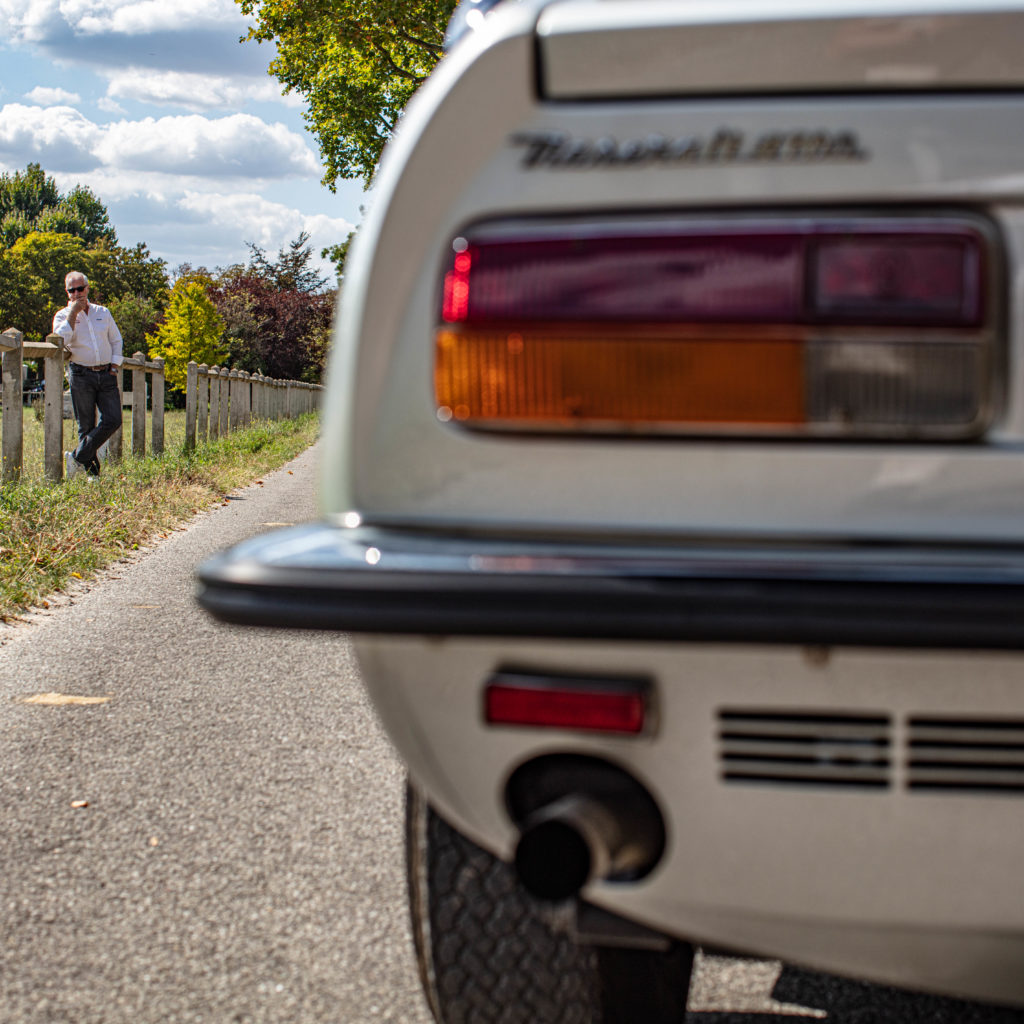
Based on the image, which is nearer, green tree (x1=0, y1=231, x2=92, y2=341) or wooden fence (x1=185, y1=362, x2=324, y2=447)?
wooden fence (x1=185, y1=362, x2=324, y2=447)

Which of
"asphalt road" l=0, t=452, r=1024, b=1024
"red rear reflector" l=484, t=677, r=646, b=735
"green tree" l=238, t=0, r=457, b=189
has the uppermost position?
"green tree" l=238, t=0, r=457, b=189

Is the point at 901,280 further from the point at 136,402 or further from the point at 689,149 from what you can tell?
the point at 136,402

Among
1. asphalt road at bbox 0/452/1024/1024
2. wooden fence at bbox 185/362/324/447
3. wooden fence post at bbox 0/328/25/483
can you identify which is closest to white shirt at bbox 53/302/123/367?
wooden fence post at bbox 0/328/25/483

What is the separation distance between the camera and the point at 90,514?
25.0 feet

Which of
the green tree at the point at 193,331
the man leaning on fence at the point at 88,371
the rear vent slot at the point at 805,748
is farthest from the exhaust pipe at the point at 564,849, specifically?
the green tree at the point at 193,331

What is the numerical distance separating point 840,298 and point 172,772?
8.20 ft

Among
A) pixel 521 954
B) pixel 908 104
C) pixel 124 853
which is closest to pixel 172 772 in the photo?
pixel 124 853

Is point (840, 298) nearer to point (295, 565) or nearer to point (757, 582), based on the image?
point (757, 582)

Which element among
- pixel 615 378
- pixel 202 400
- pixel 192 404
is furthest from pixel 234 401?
pixel 615 378

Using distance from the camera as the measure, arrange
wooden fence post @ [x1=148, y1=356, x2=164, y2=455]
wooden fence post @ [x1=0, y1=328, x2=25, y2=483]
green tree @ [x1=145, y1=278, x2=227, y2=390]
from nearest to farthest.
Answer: wooden fence post @ [x1=0, y1=328, x2=25, y2=483], wooden fence post @ [x1=148, y1=356, x2=164, y2=455], green tree @ [x1=145, y1=278, x2=227, y2=390]

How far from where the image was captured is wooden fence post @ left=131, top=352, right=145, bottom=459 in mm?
11859

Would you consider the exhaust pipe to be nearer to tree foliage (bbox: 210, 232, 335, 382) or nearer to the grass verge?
the grass verge

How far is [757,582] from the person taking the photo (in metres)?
1.27

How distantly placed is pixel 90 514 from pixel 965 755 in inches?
277
